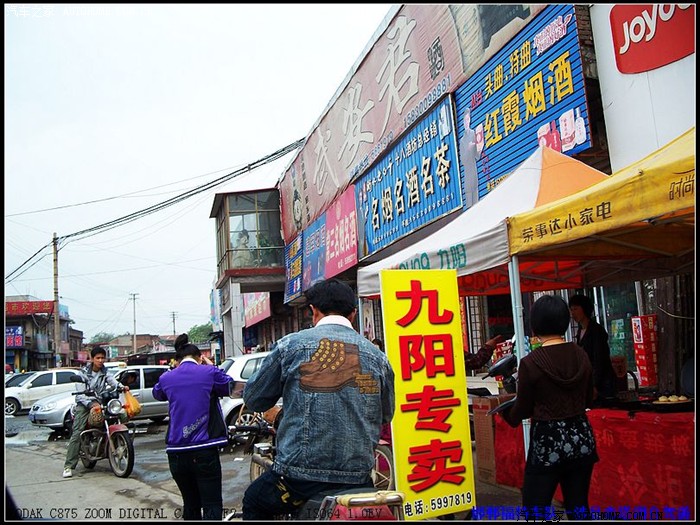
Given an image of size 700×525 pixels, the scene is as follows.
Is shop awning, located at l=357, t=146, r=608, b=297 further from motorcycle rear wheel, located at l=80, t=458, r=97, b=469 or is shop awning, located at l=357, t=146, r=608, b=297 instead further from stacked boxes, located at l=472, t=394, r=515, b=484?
motorcycle rear wheel, located at l=80, t=458, r=97, b=469

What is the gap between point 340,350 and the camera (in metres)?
2.81

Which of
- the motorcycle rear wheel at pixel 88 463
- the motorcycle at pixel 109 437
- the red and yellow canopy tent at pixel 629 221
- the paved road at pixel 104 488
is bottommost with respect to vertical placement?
the paved road at pixel 104 488

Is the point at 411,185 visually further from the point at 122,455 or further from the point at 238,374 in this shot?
the point at 122,455

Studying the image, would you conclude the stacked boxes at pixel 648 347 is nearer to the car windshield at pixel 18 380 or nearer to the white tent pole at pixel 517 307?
the white tent pole at pixel 517 307

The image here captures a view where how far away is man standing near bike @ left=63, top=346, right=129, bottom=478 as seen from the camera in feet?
28.6

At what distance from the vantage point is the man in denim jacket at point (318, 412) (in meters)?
2.71

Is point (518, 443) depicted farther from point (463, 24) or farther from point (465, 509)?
point (463, 24)

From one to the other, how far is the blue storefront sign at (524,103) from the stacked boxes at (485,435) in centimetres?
342

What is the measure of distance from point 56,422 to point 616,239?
42.5 feet

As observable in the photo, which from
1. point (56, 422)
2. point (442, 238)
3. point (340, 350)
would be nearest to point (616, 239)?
point (442, 238)

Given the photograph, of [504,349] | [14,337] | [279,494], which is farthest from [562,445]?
[14,337]

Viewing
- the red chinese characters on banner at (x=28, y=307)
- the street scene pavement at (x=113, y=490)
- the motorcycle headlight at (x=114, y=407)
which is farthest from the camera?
the red chinese characters on banner at (x=28, y=307)

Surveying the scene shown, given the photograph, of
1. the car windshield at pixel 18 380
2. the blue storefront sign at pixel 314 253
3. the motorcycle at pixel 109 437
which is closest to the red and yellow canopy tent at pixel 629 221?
the motorcycle at pixel 109 437

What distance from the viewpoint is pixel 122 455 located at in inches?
334
